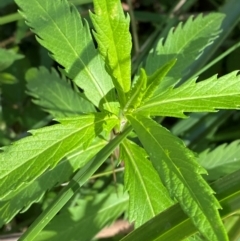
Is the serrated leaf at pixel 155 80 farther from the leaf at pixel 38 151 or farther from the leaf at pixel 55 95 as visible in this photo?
the leaf at pixel 55 95

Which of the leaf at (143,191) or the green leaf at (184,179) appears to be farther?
the leaf at (143,191)

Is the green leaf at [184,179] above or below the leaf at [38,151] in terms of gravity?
below

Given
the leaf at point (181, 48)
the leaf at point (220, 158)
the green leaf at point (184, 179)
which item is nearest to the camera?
the green leaf at point (184, 179)

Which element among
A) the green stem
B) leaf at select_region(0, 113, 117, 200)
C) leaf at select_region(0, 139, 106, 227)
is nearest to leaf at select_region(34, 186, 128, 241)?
leaf at select_region(0, 139, 106, 227)

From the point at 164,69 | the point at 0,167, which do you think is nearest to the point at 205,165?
the point at 164,69

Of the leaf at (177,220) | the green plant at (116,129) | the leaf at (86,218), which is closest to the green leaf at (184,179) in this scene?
the green plant at (116,129)

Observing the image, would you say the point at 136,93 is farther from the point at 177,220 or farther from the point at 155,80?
the point at 177,220

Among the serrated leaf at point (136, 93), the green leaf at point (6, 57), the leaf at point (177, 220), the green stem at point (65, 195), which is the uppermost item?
the green leaf at point (6, 57)

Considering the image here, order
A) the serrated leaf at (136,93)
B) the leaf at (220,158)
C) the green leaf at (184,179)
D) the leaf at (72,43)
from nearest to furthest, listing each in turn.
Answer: the green leaf at (184,179)
the serrated leaf at (136,93)
the leaf at (72,43)
the leaf at (220,158)

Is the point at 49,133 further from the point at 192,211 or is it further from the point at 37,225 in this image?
the point at 192,211
